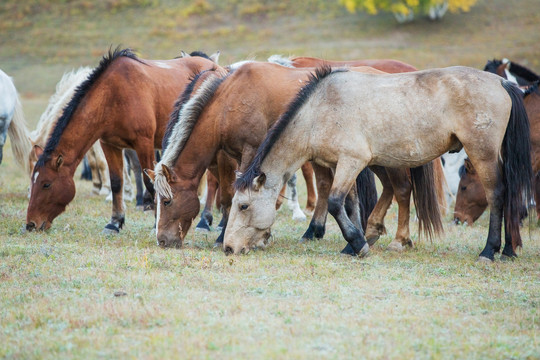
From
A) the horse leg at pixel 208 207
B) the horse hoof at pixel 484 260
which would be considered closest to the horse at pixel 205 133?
the horse leg at pixel 208 207

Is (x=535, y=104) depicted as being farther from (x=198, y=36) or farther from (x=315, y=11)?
(x=315, y=11)

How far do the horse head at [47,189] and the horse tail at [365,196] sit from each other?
143 inches

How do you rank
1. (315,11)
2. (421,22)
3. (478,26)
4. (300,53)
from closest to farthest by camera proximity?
1. (300,53)
2. (478,26)
3. (421,22)
4. (315,11)

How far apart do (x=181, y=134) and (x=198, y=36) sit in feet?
128

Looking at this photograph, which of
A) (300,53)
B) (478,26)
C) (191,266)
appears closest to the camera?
(191,266)

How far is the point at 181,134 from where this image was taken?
24.7 ft

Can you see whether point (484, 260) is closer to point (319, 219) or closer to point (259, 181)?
point (319, 219)

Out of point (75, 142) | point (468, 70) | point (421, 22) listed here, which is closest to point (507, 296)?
point (468, 70)

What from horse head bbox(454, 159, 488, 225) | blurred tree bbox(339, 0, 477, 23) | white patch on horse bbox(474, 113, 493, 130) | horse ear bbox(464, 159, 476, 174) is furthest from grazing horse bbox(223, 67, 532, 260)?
blurred tree bbox(339, 0, 477, 23)

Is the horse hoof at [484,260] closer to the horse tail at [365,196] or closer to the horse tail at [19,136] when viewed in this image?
the horse tail at [365,196]

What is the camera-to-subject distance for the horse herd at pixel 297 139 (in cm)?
699

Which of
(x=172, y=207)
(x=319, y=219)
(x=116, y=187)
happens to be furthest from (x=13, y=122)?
(x=319, y=219)

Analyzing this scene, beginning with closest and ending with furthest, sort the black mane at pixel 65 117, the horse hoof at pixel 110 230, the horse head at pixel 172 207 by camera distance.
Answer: the horse head at pixel 172 207
the black mane at pixel 65 117
the horse hoof at pixel 110 230

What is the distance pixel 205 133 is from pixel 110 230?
2.11m
